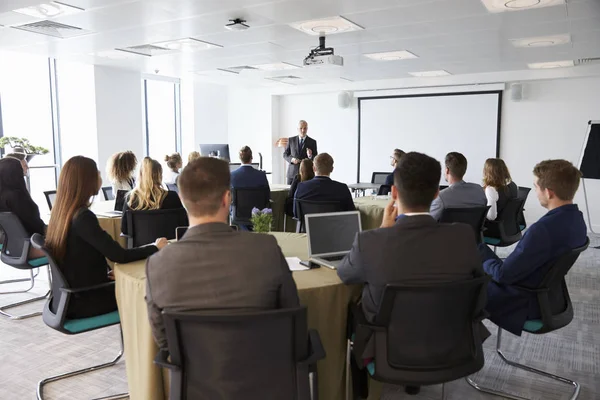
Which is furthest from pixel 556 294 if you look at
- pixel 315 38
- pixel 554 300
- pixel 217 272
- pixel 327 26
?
pixel 315 38

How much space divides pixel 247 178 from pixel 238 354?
13.8ft

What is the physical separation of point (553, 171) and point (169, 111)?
9.65 meters

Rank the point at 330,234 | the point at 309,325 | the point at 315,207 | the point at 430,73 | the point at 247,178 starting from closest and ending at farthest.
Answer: the point at 309,325 < the point at 330,234 < the point at 315,207 < the point at 247,178 < the point at 430,73

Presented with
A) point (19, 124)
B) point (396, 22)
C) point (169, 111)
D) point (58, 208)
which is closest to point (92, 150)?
point (19, 124)

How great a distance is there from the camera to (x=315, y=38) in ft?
19.9

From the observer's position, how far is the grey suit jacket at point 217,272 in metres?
1.59

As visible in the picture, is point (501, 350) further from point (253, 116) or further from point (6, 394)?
point (253, 116)

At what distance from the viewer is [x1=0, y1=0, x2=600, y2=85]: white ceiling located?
4.64 meters

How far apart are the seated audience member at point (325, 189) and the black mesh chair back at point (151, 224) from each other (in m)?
1.45

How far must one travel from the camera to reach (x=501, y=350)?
3.47 meters

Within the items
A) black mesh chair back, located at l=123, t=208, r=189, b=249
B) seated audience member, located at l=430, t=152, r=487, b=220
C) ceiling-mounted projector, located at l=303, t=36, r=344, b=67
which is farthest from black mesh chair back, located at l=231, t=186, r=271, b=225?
seated audience member, located at l=430, t=152, r=487, b=220

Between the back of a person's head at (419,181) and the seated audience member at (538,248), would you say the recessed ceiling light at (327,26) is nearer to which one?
the seated audience member at (538,248)

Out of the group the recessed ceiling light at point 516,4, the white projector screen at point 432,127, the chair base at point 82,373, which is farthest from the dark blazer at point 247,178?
the white projector screen at point 432,127

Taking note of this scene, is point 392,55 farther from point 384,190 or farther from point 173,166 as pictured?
point 173,166
